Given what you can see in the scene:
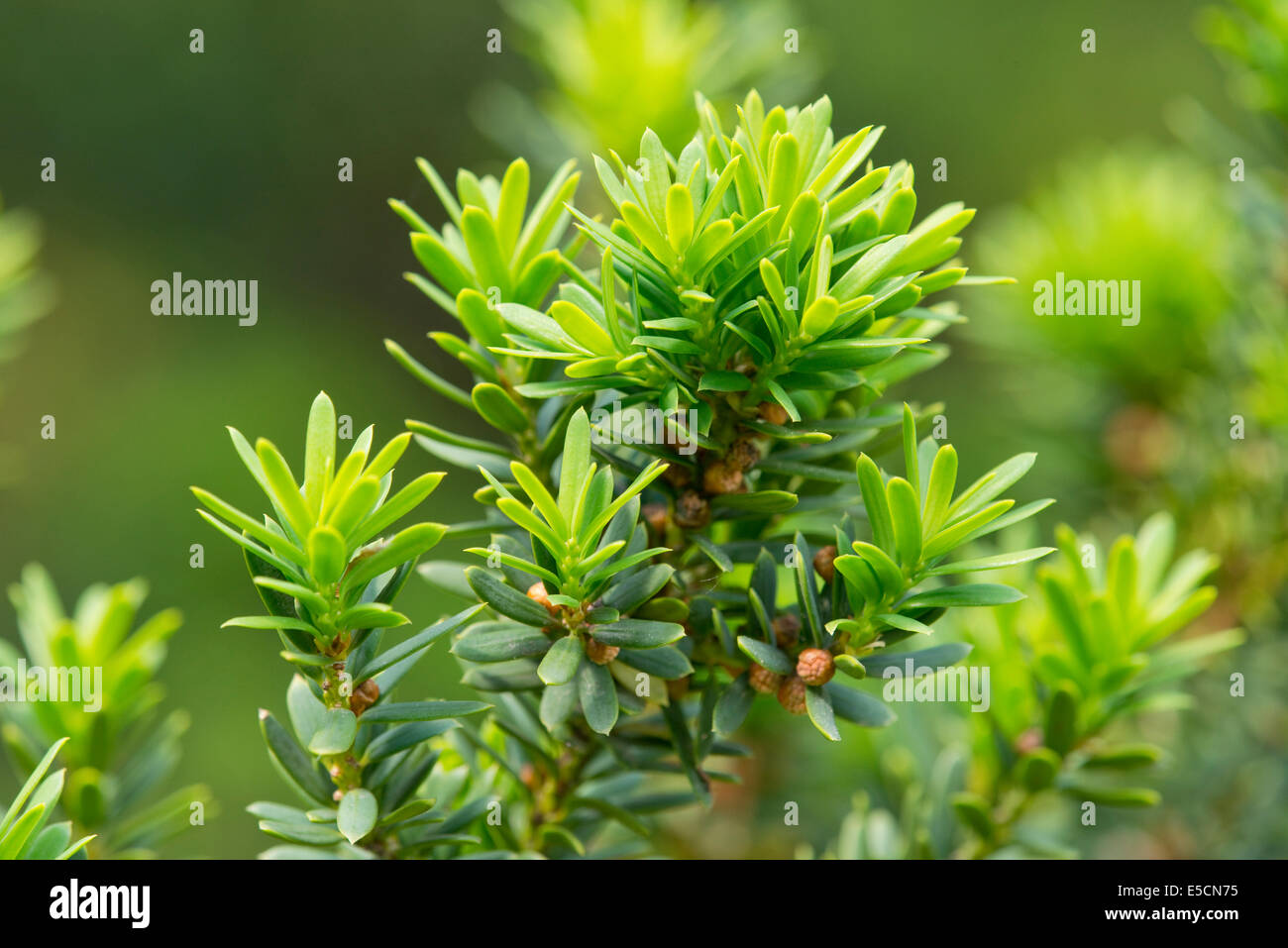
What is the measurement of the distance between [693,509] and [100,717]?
469 millimetres

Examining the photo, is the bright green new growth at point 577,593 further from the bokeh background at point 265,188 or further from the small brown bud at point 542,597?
the bokeh background at point 265,188

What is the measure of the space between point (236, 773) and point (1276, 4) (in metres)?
2.13

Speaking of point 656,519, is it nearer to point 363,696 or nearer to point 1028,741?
point 363,696

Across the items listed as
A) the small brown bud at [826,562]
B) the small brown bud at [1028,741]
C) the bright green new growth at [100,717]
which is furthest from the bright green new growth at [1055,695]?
the bright green new growth at [100,717]

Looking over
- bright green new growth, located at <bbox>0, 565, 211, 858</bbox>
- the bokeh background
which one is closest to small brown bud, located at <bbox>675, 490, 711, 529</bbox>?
bright green new growth, located at <bbox>0, 565, 211, 858</bbox>

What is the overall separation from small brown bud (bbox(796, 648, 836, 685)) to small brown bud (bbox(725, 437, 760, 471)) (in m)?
0.11

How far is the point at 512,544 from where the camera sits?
1.87 ft

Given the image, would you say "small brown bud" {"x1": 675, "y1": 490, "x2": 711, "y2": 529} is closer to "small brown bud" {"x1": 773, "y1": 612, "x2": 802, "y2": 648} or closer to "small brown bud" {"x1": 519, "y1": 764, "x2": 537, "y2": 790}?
"small brown bud" {"x1": 773, "y1": 612, "x2": 802, "y2": 648}

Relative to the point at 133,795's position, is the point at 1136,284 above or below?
above

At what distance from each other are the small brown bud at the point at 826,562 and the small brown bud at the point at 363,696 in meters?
0.27

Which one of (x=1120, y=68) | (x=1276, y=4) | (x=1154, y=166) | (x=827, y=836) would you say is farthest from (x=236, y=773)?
(x=1120, y=68)

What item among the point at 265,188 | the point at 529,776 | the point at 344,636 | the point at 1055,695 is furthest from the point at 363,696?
the point at 265,188

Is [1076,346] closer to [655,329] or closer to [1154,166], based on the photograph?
[1154,166]

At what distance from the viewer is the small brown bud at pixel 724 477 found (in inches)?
23.2
